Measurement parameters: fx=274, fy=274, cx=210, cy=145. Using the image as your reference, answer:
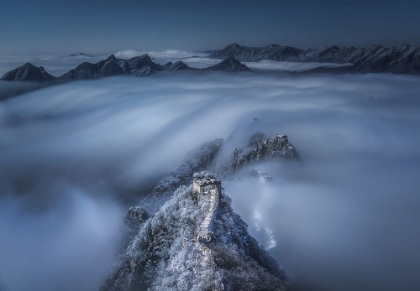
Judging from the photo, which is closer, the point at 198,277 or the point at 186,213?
the point at 198,277

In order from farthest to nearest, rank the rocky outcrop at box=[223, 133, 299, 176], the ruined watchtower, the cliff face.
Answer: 1. the rocky outcrop at box=[223, 133, 299, 176]
2. the ruined watchtower
3. the cliff face

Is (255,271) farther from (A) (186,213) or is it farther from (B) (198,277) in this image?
(A) (186,213)

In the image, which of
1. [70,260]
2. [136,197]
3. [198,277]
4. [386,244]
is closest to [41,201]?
[136,197]

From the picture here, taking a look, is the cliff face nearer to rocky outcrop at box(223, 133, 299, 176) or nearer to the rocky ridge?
the rocky ridge

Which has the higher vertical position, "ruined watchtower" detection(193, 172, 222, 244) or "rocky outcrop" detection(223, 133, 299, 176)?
"ruined watchtower" detection(193, 172, 222, 244)

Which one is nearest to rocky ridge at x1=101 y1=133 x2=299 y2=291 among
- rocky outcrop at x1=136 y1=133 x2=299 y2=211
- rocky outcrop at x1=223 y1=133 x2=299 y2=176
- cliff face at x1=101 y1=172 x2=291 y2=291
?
cliff face at x1=101 y1=172 x2=291 y2=291

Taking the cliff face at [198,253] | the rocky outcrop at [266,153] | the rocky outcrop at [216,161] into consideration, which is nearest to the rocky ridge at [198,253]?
the cliff face at [198,253]

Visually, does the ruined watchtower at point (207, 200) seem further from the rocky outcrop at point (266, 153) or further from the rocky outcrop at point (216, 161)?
the rocky outcrop at point (266, 153)

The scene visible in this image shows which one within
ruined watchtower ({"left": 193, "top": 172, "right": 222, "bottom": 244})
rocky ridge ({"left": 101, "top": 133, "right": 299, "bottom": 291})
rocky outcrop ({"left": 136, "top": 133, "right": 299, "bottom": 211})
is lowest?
rocky outcrop ({"left": 136, "top": 133, "right": 299, "bottom": 211})
